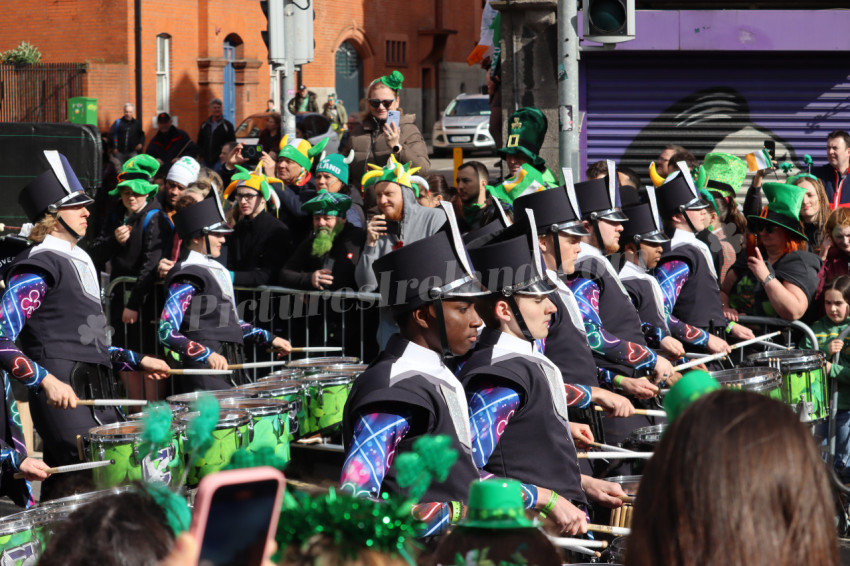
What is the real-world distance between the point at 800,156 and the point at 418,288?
1019 cm

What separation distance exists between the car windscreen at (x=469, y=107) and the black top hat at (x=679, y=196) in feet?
81.7

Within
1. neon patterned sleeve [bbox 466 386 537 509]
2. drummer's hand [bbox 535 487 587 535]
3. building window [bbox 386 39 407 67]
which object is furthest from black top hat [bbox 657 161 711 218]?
building window [bbox 386 39 407 67]

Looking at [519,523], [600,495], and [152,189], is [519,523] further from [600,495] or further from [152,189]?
[152,189]

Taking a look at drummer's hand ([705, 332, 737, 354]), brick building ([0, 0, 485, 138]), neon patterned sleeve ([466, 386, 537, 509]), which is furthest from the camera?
brick building ([0, 0, 485, 138])

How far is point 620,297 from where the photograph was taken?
6.34m

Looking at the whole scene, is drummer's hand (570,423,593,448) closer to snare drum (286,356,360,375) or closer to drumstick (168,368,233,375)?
snare drum (286,356,360,375)

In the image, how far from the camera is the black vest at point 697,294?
7.46m

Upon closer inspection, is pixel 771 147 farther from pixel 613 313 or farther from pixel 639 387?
pixel 639 387

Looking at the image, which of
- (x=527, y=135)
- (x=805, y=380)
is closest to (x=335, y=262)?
(x=527, y=135)

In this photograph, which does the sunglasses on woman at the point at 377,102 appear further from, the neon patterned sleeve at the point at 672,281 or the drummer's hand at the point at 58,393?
the drummer's hand at the point at 58,393

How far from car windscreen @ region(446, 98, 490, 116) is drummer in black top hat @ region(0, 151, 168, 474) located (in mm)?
26753

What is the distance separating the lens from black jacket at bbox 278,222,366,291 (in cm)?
850

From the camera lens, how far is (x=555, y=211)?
19.4 ft

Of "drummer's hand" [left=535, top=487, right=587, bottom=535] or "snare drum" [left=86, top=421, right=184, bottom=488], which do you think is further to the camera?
"snare drum" [left=86, top=421, right=184, bottom=488]
